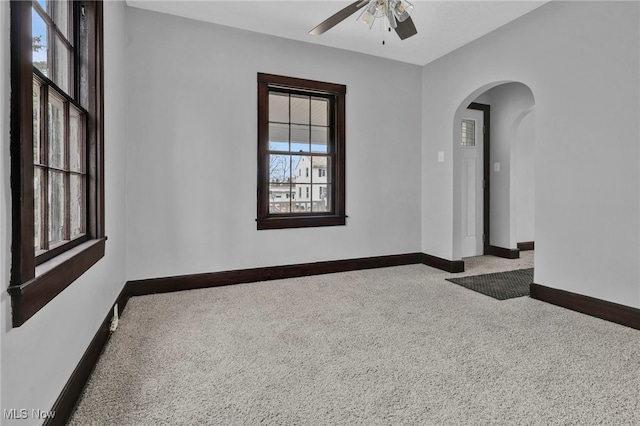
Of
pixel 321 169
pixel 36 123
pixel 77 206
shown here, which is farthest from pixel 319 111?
pixel 36 123

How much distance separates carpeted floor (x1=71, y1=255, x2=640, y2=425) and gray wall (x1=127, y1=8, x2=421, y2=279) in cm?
71

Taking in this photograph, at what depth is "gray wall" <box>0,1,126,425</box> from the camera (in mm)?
1018

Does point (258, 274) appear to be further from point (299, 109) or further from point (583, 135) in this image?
point (583, 135)

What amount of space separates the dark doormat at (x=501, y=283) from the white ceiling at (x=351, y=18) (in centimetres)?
271

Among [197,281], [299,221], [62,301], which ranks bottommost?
[197,281]

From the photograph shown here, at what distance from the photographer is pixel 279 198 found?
4.14 m

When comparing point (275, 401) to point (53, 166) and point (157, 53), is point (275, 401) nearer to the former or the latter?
point (53, 166)

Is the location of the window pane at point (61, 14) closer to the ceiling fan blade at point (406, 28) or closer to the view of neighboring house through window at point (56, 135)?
the view of neighboring house through window at point (56, 135)

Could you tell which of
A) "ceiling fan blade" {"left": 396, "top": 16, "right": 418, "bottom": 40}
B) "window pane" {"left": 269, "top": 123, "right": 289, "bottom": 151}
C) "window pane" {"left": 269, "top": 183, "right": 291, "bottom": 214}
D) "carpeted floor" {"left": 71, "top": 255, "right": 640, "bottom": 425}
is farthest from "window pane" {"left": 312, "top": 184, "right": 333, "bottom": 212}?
"ceiling fan blade" {"left": 396, "top": 16, "right": 418, "bottom": 40}

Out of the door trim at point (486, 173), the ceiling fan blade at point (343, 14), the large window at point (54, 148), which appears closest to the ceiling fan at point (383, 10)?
the ceiling fan blade at point (343, 14)

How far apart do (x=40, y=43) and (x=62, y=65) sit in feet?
1.10

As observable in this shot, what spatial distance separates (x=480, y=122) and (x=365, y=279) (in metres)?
3.17

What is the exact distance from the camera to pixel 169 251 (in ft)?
11.5

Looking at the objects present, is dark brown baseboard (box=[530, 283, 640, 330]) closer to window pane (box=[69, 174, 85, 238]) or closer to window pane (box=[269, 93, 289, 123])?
window pane (box=[269, 93, 289, 123])
